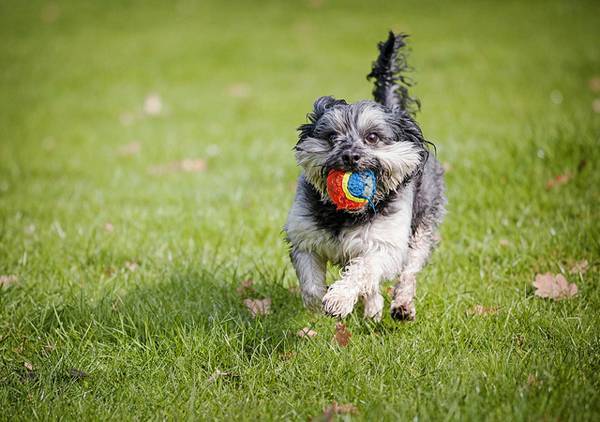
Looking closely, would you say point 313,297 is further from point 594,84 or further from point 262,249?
point 594,84

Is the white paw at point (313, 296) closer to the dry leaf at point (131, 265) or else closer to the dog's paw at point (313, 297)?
the dog's paw at point (313, 297)

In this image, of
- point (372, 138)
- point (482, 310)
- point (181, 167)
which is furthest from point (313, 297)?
point (181, 167)

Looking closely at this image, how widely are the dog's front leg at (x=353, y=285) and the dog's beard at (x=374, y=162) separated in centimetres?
34

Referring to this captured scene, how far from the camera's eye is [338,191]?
364 cm

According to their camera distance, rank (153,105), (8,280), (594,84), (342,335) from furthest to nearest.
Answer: (153,105)
(594,84)
(8,280)
(342,335)

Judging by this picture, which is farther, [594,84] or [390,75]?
[594,84]

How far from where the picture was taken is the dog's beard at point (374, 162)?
12.2ft

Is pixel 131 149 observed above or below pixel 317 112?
below

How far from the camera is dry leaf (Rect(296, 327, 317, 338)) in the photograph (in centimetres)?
400

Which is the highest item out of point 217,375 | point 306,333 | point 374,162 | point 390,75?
point 390,75

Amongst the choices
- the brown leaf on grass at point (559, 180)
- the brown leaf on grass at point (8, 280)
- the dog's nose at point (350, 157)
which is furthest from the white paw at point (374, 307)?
the brown leaf on grass at point (559, 180)

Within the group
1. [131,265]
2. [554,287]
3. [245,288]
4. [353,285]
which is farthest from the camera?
[131,265]

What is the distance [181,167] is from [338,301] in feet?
20.8

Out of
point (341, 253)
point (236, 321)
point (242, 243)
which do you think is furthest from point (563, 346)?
point (242, 243)
